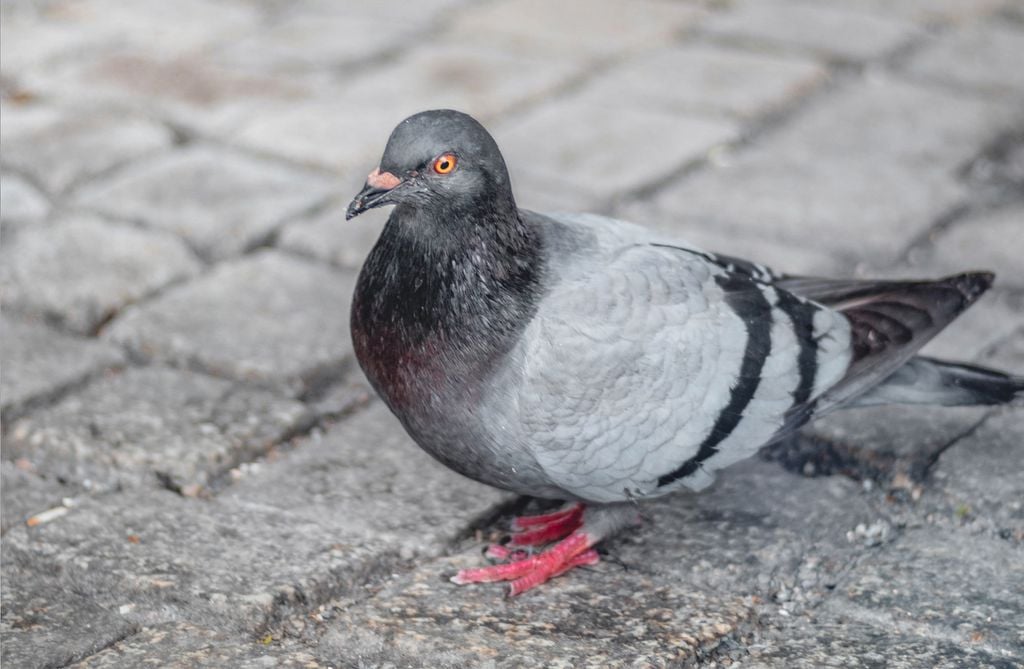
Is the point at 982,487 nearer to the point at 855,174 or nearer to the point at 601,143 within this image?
the point at 855,174

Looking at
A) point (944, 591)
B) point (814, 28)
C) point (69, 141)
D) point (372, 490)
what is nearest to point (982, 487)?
point (944, 591)

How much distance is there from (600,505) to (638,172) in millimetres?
2277

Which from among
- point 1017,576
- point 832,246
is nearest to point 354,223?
point 832,246

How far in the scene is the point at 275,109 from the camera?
595 cm

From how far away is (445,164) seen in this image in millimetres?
3119

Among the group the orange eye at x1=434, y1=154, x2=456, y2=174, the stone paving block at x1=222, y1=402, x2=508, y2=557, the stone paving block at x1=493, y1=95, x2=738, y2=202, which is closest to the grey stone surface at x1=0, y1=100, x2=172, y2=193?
the stone paving block at x1=493, y1=95, x2=738, y2=202

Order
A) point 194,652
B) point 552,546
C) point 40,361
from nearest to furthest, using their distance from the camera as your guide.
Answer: point 194,652 < point 552,546 < point 40,361

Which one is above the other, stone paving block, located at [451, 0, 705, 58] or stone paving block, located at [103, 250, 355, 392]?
stone paving block, located at [451, 0, 705, 58]

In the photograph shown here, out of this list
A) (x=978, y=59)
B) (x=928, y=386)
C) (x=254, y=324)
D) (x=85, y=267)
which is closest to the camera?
(x=928, y=386)

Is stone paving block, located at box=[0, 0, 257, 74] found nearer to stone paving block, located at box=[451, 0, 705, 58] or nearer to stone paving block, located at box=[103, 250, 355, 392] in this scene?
stone paving block, located at box=[451, 0, 705, 58]

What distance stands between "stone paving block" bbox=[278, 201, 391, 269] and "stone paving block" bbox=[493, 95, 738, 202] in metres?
0.68

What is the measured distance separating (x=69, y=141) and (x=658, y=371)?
340cm

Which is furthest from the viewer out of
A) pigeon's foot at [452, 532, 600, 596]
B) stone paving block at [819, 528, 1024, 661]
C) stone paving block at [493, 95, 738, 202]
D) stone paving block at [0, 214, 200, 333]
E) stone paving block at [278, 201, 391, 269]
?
stone paving block at [493, 95, 738, 202]

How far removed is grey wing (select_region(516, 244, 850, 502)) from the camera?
3107mm
